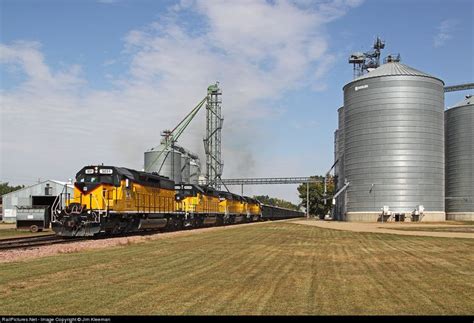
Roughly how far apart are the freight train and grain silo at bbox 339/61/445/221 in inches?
1510

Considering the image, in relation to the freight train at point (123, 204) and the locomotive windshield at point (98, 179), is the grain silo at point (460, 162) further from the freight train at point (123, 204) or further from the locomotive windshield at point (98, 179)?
the locomotive windshield at point (98, 179)

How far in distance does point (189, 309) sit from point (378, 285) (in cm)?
516

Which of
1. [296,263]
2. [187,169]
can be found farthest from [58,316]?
[187,169]

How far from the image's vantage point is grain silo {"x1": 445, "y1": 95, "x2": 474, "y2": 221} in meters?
88.4

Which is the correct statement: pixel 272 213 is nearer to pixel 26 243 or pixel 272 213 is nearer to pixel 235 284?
pixel 26 243

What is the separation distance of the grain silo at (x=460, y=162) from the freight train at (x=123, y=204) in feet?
195

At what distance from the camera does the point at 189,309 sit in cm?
882

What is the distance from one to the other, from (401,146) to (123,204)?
5691 cm

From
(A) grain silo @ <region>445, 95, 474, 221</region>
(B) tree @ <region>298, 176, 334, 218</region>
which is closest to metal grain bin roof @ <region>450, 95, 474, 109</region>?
(A) grain silo @ <region>445, 95, 474, 221</region>

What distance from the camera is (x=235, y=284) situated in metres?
11.6

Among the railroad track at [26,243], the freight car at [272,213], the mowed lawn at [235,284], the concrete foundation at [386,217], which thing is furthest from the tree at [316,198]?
the mowed lawn at [235,284]

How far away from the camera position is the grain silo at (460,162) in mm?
88375

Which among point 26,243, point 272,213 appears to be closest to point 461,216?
point 272,213

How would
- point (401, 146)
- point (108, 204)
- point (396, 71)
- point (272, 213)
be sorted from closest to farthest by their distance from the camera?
point (108, 204) < point (401, 146) < point (396, 71) < point (272, 213)
